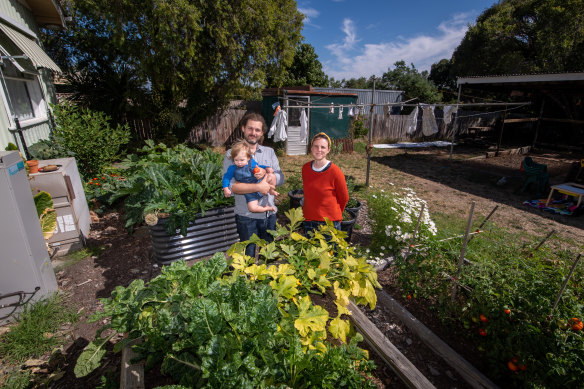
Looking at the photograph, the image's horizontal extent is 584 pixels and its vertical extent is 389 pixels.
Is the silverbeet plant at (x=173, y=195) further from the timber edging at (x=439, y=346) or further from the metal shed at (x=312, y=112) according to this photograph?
the metal shed at (x=312, y=112)

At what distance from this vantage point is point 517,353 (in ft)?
6.43

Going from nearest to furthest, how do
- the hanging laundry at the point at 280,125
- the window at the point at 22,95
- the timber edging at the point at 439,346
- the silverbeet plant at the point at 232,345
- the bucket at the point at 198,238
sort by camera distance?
the silverbeet plant at the point at 232,345, the timber edging at the point at 439,346, the bucket at the point at 198,238, the window at the point at 22,95, the hanging laundry at the point at 280,125

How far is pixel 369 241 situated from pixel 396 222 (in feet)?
4.13

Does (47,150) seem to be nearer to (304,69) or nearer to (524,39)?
(304,69)

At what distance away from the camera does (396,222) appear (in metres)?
3.55

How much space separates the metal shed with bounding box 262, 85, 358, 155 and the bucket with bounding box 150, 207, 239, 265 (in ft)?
30.1

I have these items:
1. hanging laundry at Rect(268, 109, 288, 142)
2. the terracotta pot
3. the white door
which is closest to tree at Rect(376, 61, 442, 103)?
the white door

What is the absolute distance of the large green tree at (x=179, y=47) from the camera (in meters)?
8.69

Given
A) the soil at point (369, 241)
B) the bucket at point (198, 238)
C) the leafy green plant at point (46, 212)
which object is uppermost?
the leafy green plant at point (46, 212)

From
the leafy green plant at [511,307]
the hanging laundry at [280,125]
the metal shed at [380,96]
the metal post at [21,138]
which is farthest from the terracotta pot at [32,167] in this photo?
the metal shed at [380,96]

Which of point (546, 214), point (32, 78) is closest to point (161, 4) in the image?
point (32, 78)

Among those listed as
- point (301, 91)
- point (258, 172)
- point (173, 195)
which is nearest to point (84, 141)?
point (173, 195)

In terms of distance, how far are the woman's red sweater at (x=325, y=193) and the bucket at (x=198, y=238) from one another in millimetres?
1320

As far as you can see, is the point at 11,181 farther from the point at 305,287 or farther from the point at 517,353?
the point at 517,353
